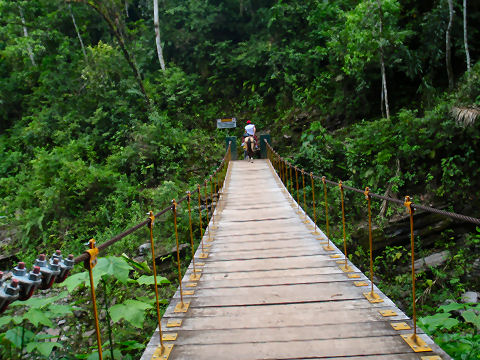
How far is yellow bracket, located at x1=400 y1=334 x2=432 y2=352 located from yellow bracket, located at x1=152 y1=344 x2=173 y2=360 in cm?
151

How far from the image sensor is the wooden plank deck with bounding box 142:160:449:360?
2123 mm

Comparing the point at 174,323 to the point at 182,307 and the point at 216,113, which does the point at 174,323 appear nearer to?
the point at 182,307

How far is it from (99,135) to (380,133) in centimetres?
1032

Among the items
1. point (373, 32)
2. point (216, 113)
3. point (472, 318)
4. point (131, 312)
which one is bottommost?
point (472, 318)

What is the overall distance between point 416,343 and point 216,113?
14.0 meters

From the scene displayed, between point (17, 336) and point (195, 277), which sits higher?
point (17, 336)

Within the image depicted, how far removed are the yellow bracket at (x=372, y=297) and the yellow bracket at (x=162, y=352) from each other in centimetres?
159

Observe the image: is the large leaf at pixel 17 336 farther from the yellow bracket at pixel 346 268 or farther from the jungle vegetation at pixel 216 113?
the yellow bracket at pixel 346 268

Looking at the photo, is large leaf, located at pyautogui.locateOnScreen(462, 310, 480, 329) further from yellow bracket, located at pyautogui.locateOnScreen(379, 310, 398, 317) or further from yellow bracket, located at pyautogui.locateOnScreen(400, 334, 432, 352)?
yellow bracket, located at pyautogui.locateOnScreen(379, 310, 398, 317)

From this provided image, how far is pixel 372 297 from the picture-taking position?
274 centimetres

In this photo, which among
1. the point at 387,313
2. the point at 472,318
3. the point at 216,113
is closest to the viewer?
the point at 472,318

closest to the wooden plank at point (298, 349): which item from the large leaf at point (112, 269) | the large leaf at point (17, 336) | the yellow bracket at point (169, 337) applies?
the yellow bracket at point (169, 337)

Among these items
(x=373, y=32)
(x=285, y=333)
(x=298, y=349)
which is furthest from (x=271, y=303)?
(x=373, y=32)

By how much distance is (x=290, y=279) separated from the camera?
3223mm
